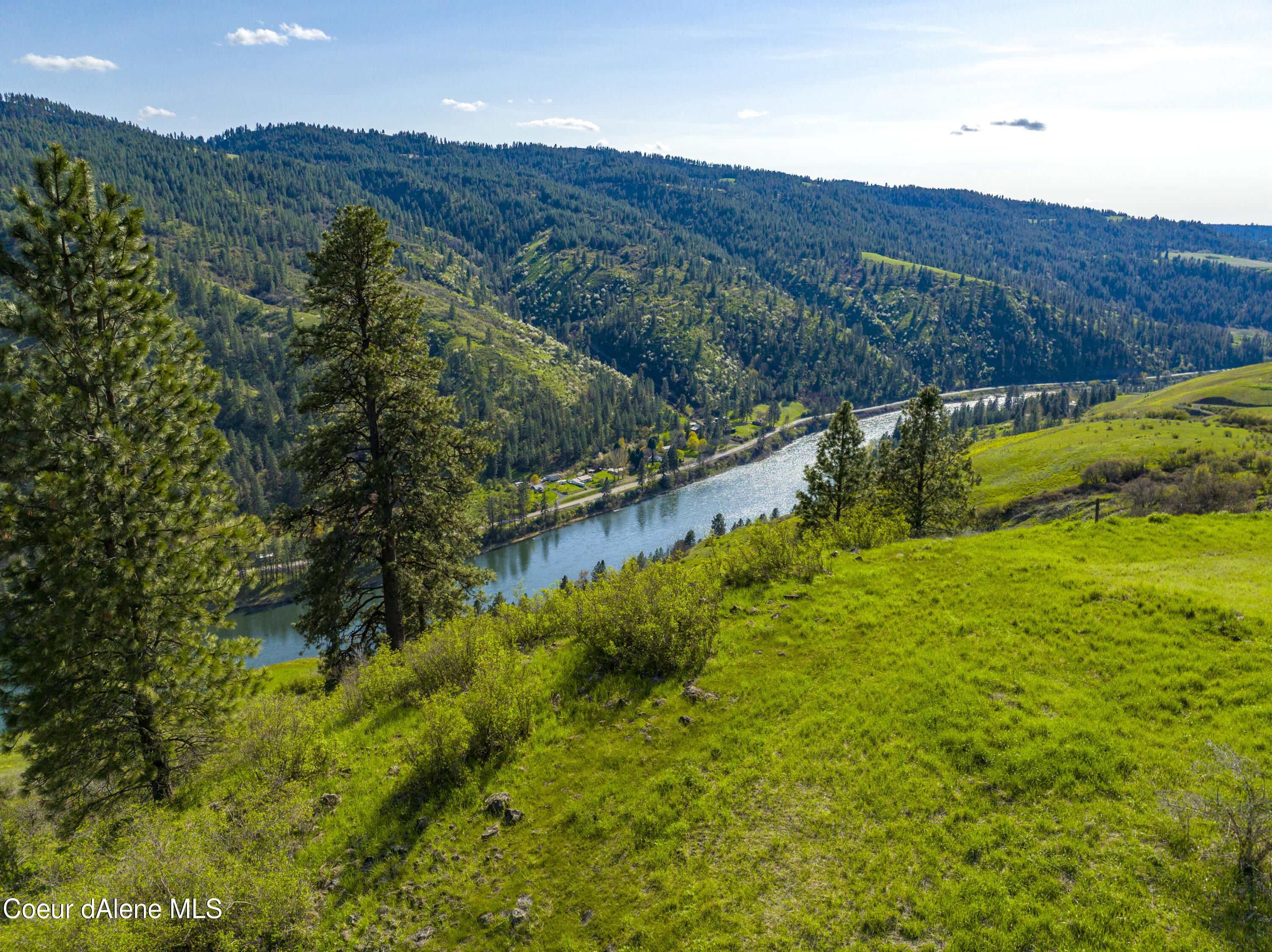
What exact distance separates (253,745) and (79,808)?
16.2ft

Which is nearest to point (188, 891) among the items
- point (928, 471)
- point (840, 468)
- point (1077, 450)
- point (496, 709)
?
point (496, 709)

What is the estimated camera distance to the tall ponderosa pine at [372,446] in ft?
70.0

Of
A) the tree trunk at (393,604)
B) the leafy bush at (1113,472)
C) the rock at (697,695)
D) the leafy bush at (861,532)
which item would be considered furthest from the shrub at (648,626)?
the leafy bush at (1113,472)

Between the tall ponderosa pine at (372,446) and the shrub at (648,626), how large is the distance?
27.3ft

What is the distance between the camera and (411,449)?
22.5 m

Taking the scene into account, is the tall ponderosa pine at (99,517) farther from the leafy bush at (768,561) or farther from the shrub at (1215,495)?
the shrub at (1215,495)

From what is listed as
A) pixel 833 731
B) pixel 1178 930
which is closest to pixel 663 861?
pixel 833 731

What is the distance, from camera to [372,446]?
74.5 feet

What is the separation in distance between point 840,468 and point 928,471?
24.1 ft

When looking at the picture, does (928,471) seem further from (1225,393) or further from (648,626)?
(1225,393)

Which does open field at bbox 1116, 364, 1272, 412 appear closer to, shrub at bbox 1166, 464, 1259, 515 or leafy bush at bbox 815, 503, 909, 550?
shrub at bbox 1166, 464, 1259, 515

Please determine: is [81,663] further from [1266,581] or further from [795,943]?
[1266,581]

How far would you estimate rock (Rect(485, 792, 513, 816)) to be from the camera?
1216cm

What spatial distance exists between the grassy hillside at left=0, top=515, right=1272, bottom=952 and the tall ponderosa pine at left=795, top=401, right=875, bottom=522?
2202 centimetres
